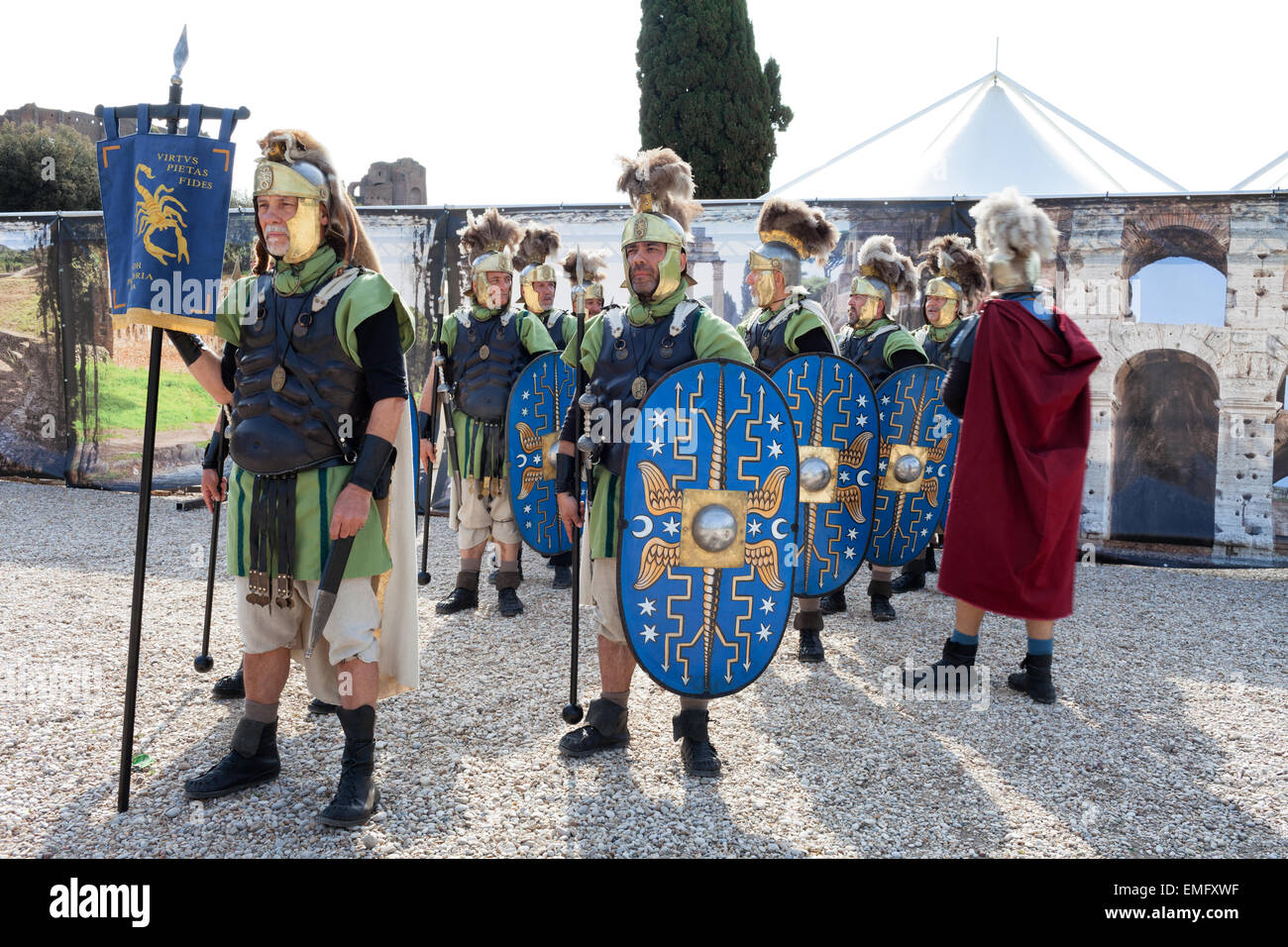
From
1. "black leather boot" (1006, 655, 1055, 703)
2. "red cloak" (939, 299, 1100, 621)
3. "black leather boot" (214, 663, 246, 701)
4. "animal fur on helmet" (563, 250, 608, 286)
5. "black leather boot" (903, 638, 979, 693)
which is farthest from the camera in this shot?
"animal fur on helmet" (563, 250, 608, 286)

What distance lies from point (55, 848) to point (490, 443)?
8.76ft

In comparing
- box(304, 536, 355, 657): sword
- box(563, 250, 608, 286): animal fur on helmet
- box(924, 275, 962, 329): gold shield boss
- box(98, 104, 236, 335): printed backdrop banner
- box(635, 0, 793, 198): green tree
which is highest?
box(635, 0, 793, 198): green tree

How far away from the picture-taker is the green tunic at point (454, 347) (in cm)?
460

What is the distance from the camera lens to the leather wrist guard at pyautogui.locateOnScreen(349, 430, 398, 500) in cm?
230

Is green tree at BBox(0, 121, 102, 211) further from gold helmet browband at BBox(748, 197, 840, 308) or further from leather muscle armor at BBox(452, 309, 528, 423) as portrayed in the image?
gold helmet browband at BBox(748, 197, 840, 308)

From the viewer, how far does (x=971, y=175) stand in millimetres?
7898

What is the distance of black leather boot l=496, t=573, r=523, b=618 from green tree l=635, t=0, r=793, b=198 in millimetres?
8284

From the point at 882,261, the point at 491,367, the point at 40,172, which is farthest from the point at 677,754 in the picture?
the point at 40,172

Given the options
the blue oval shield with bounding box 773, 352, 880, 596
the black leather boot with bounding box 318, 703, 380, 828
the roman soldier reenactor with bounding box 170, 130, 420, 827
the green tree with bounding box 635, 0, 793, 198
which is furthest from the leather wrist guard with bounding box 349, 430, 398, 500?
the green tree with bounding box 635, 0, 793, 198

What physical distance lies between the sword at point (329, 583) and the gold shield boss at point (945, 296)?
13.3ft

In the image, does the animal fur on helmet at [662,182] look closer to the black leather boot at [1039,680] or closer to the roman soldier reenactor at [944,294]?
the black leather boot at [1039,680]

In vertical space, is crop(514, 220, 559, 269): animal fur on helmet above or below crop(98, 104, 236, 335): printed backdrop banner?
above

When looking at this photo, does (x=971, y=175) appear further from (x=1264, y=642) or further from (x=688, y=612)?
(x=688, y=612)

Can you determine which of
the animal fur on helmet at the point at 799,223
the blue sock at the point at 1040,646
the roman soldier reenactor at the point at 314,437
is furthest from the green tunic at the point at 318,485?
the blue sock at the point at 1040,646
